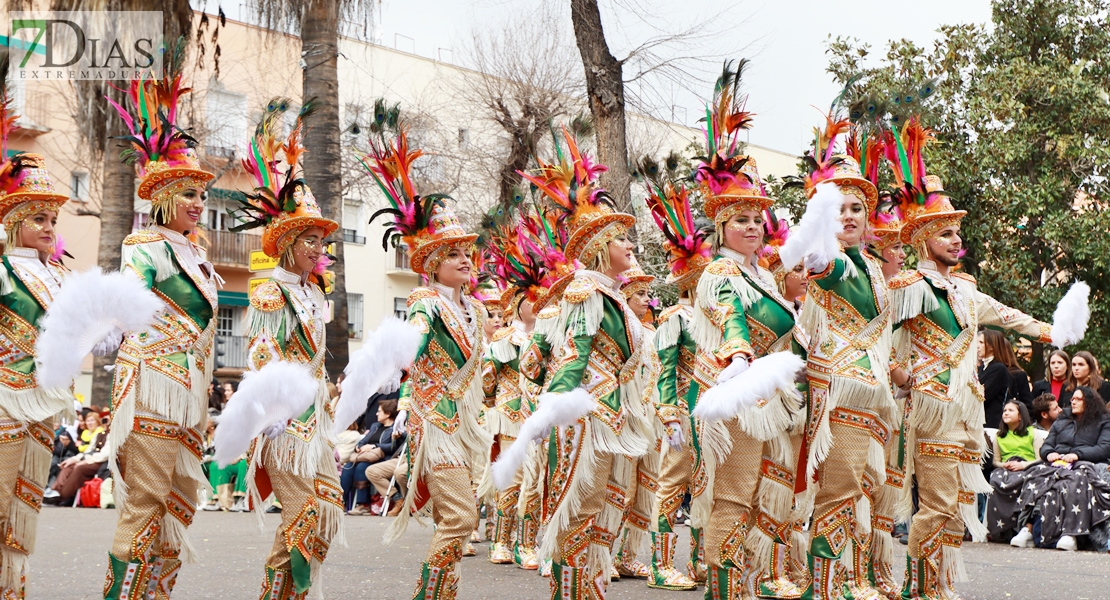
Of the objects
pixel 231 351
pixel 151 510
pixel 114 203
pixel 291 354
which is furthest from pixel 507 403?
pixel 231 351

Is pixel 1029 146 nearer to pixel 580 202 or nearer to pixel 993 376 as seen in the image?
pixel 993 376

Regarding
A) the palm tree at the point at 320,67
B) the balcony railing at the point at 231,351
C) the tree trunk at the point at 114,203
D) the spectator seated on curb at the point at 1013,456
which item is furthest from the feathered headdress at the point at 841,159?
the balcony railing at the point at 231,351

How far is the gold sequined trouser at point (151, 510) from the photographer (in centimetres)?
545

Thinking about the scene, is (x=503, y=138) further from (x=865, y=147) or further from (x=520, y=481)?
(x=865, y=147)

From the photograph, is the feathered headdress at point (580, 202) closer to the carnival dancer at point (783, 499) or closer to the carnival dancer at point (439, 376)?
the carnival dancer at point (439, 376)

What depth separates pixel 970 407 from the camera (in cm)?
643

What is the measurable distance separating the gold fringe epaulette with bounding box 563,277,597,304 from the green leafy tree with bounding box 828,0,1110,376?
996 cm

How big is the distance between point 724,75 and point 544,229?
9.14ft

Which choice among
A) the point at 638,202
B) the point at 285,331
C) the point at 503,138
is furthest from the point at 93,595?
the point at 503,138

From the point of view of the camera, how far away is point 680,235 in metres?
7.28

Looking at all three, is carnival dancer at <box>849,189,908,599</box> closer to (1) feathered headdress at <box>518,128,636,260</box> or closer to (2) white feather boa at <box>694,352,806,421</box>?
(1) feathered headdress at <box>518,128,636,260</box>

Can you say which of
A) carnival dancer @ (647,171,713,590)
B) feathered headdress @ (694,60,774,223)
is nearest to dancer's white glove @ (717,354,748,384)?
feathered headdress @ (694,60,774,223)

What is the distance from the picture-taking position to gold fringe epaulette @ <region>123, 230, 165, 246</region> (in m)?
5.68

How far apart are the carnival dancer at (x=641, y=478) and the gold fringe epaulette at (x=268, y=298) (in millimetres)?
2162
